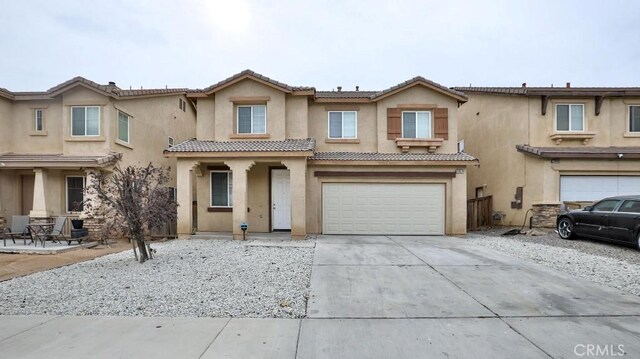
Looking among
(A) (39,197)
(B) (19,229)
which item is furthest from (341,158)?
(B) (19,229)

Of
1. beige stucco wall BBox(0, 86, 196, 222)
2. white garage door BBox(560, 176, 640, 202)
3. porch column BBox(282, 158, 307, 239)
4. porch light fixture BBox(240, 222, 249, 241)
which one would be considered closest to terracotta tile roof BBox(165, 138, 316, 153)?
porch column BBox(282, 158, 307, 239)

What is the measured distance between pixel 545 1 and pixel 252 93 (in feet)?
41.4

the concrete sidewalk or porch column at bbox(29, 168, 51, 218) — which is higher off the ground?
porch column at bbox(29, 168, 51, 218)

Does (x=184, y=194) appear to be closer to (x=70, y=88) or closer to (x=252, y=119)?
(x=252, y=119)

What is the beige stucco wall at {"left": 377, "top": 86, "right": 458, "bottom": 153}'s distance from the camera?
44.8 ft

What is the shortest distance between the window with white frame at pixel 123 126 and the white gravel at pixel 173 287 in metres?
6.80

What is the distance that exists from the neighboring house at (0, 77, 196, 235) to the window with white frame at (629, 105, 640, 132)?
2183 centimetres

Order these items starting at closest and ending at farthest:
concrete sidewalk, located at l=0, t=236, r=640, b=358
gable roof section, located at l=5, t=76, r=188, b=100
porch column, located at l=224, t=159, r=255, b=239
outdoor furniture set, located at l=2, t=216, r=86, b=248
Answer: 1. concrete sidewalk, located at l=0, t=236, r=640, b=358
2. outdoor furniture set, located at l=2, t=216, r=86, b=248
3. porch column, located at l=224, t=159, r=255, b=239
4. gable roof section, located at l=5, t=76, r=188, b=100

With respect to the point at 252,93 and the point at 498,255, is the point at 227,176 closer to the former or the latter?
the point at 252,93

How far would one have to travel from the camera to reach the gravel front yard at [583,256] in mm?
6492

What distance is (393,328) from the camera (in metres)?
4.07

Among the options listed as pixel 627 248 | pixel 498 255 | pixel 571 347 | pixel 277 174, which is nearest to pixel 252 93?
pixel 277 174

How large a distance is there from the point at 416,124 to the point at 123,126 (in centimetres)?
1245

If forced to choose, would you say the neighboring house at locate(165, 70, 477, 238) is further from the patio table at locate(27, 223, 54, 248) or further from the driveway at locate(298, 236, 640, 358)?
the driveway at locate(298, 236, 640, 358)
